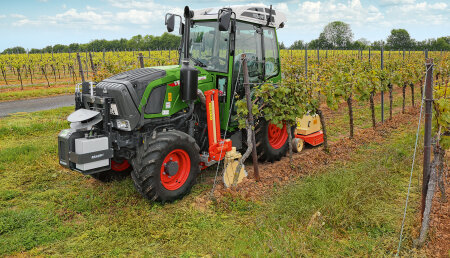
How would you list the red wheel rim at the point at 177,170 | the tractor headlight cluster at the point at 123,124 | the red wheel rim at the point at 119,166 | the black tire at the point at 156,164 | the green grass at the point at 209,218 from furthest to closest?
the red wheel rim at the point at 119,166, the red wheel rim at the point at 177,170, the tractor headlight cluster at the point at 123,124, the black tire at the point at 156,164, the green grass at the point at 209,218

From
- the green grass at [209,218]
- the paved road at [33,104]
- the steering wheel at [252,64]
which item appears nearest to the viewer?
the green grass at [209,218]

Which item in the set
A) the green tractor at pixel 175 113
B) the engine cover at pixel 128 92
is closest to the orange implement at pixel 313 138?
the green tractor at pixel 175 113

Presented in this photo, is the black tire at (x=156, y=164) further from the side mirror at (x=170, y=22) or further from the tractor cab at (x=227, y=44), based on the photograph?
the side mirror at (x=170, y=22)

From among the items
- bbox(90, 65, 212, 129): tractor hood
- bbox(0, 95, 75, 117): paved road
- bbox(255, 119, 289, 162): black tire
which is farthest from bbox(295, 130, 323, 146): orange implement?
bbox(0, 95, 75, 117): paved road

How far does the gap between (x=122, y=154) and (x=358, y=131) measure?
6341 millimetres

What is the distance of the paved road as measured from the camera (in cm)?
1307

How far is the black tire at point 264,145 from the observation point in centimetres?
623

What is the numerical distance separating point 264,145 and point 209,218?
225 centimetres

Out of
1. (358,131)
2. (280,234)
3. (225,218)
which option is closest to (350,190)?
(280,234)

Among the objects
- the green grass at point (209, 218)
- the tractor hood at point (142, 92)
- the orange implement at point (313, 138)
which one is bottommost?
the green grass at point (209, 218)

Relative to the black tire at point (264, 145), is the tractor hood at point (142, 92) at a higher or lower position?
higher

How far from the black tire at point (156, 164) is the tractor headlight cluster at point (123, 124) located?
32 cm

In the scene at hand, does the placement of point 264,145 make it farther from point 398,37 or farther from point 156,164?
point 398,37

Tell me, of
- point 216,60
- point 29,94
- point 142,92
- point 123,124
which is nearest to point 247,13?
point 216,60
